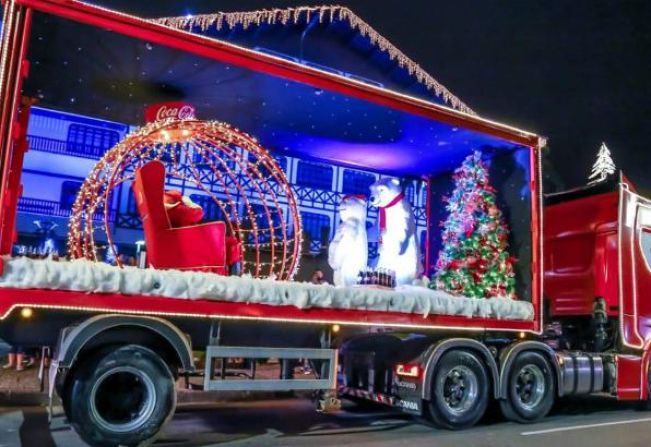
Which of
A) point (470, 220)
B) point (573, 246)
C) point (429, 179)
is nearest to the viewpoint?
point (470, 220)

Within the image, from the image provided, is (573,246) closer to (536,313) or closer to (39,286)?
(536,313)

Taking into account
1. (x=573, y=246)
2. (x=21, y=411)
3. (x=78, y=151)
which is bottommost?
(x=21, y=411)

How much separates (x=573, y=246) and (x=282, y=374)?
242 inches

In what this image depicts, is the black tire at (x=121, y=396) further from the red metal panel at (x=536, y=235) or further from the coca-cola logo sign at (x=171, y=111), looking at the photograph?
the red metal panel at (x=536, y=235)

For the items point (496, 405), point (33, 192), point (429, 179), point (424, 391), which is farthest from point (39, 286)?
point (33, 192)

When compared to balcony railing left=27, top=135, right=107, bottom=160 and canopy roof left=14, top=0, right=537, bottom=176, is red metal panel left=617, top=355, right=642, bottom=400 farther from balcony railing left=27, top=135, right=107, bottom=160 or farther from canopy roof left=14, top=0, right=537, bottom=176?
balcony railing left=27, top=135, right=107, bottom=160

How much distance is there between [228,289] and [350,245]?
4659 millimetres

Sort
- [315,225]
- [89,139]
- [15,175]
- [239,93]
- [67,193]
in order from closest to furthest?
[15,175]
[239,93]
[67,193]
[89,139]
[315,225]

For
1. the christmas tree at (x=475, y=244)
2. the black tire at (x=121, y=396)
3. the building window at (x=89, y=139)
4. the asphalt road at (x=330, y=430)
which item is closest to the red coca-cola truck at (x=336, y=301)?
the black tire at (x=121, y=396)

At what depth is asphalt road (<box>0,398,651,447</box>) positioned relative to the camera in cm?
659

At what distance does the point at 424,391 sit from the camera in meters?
7.16

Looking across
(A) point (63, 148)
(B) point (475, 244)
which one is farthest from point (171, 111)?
(A) point (63, 148)

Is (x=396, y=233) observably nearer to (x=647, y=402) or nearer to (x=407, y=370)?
(x=407, y=370)

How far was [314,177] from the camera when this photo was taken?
60.8 feet
